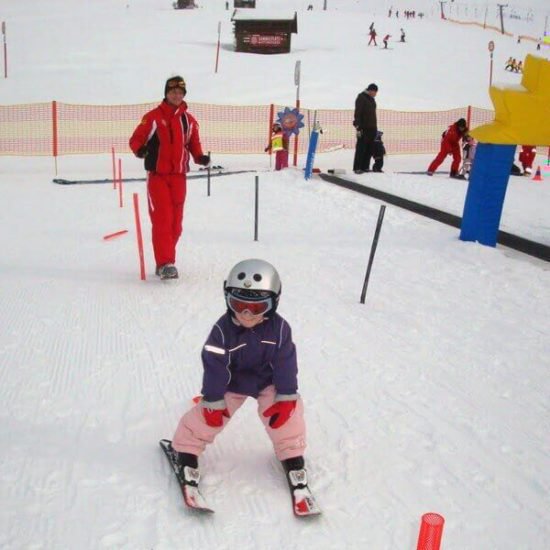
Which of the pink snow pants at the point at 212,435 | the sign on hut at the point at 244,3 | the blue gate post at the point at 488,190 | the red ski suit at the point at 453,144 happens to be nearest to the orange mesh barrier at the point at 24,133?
the red ski suit at the point at 453,144

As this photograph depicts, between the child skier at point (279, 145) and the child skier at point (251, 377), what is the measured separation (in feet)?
39.7

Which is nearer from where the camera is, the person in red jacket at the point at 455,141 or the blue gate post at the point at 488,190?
the blue gate post at the point at 488,190

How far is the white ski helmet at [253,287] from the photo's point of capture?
2740mm

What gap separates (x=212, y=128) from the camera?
2036 cm

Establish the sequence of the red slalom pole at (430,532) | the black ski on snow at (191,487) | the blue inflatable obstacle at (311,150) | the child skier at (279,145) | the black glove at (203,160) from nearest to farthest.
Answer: the red slalom pole at (430,532), the black ski on snow at (191,487), the black glove at (203,160), the blue inflatable obstacle at (311,150), the child skier at (279,145)

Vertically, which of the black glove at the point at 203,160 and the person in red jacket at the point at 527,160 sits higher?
the black glove at the point at 203,160

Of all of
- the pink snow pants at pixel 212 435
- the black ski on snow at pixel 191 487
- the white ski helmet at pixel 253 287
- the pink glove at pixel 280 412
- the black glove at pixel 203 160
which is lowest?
the black ski on snow at pixel 191 487

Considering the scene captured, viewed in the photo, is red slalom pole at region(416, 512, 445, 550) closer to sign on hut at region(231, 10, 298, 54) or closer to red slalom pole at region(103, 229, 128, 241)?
red slalom pole at region(103, 229, 128, 241)

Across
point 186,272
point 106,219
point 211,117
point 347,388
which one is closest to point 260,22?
point 211,117

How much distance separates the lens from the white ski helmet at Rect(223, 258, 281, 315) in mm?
2740

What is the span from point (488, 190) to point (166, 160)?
409 centimetres

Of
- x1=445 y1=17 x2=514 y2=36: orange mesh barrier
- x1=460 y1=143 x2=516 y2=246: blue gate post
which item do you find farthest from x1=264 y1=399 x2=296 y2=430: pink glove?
x1=445 y1=17 x2=514 y2=36: orange mesh barrier

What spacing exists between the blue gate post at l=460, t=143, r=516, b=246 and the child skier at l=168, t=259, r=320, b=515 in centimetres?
549

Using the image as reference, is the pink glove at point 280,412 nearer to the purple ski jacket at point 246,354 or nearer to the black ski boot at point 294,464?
the purple ski jacket at point 246,354
